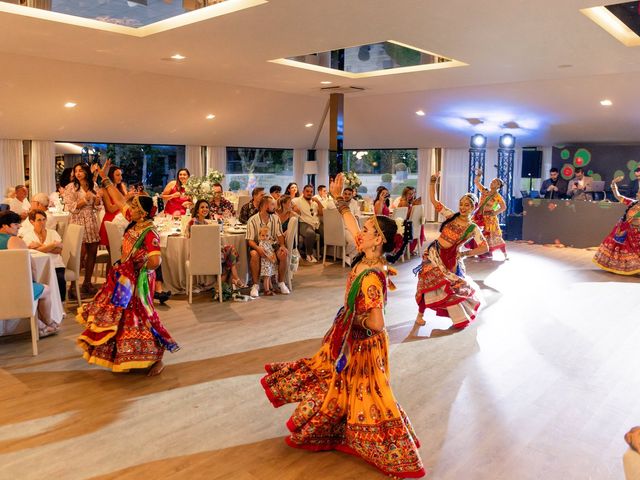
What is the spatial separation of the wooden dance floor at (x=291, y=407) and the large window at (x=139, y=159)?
6815 mm

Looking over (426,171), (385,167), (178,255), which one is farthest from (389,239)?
(385,167)

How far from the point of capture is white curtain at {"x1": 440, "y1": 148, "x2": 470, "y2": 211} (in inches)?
616

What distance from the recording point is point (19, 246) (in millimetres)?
5023

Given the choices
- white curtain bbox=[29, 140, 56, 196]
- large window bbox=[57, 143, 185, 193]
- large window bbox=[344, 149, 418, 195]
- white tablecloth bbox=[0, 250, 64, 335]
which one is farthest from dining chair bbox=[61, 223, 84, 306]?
large window bbox=[344, 149, 418, 195]

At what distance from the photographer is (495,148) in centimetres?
1526

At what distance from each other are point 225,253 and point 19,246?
8.58 ft

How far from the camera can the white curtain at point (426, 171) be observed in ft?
52.3

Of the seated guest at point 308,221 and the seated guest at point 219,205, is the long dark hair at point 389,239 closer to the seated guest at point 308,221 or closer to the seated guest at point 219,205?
the seated guest at point 219,205

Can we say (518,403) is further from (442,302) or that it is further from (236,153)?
(236,153)

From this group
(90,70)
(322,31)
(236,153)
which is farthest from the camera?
(236,153)

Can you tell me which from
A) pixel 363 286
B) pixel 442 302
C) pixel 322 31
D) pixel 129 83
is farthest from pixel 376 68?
pixel 363 286

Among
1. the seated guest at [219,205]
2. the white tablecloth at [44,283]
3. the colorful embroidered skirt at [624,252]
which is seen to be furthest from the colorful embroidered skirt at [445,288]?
the colorful embroidered skirt at [624,252]

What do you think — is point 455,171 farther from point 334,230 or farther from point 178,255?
point 178,255

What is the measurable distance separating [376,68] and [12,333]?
22.2 ft
